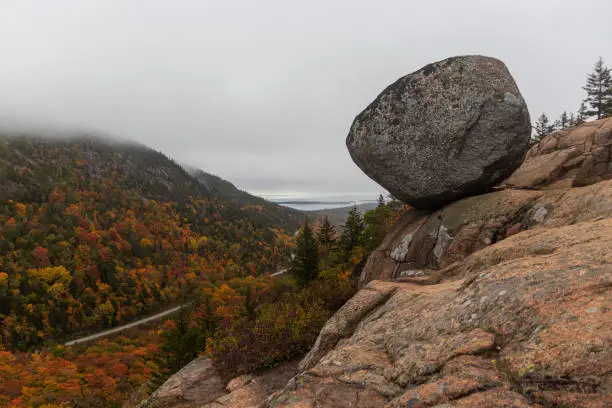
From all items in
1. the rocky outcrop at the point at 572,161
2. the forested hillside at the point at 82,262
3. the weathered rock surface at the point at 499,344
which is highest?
the rocky outcrop at the point at 572,161

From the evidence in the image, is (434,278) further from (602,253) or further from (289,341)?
(289,341)

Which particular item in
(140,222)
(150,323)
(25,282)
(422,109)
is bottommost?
(150,323)

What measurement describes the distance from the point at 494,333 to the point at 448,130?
10.9m

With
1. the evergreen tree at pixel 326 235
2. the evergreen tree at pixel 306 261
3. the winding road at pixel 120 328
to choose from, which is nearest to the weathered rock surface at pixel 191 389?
the evergreen tree at pixel 306 261

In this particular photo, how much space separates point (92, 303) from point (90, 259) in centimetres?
2513

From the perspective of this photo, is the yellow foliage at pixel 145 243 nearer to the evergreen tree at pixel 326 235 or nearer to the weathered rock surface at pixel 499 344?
the evergreen tree at pixel 326 235

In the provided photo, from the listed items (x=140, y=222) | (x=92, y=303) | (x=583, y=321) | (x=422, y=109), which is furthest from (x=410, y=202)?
(x=140, y=222)

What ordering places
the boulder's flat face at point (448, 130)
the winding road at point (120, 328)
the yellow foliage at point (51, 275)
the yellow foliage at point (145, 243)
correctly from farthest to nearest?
1. the yellow foliage at point (145, 243)
2. the yellow foliage at point (51, 275)
3. the winding road at point (120, 328)
4. the boulder's flat face at point (448, 130)

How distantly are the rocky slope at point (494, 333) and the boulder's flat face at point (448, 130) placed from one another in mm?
3682

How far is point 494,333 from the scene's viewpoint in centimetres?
475

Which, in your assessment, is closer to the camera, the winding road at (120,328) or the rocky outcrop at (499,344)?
the rocky outcrop at (499,344)

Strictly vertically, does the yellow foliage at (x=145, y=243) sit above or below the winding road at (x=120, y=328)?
above

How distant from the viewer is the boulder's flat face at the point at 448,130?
13.3 m

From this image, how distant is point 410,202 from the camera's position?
53.7ft
